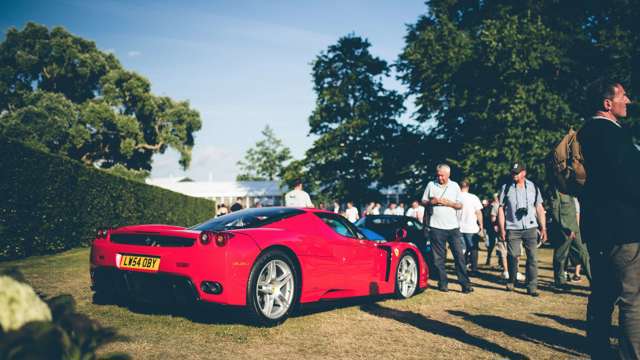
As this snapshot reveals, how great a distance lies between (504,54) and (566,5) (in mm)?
5437

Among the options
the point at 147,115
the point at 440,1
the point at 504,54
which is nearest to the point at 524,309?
the point at 504,54

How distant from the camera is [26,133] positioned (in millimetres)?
32031

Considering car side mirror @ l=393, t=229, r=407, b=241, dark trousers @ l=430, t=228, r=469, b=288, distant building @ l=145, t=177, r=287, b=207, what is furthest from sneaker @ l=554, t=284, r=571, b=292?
distant building @ l=145, t=177, r=287, b=207

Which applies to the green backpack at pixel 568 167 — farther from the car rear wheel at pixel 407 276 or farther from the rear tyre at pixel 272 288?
the car rear wheel at pixel 407 276

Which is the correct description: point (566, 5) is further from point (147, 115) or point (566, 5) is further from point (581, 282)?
point (147, 115)

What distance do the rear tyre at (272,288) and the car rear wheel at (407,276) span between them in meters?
2.28

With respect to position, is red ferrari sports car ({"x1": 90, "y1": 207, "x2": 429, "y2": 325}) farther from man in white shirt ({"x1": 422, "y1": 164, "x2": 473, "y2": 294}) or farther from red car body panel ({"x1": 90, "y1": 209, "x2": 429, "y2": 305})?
man in white shirt ({"x1": 422, "y1": 164, "x2": 473, "y2": 294})

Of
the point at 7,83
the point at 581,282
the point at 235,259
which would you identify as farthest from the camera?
the point at 7,83

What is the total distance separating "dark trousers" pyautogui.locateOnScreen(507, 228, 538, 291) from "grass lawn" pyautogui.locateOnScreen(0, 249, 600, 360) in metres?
0.32

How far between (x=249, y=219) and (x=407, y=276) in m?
2.87

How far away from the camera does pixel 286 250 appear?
17.4 feet

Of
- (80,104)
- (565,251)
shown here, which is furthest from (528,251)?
(80,104)

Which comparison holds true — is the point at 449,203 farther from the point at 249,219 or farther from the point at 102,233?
the point at 102,233

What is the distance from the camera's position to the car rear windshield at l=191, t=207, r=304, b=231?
5.61 m
